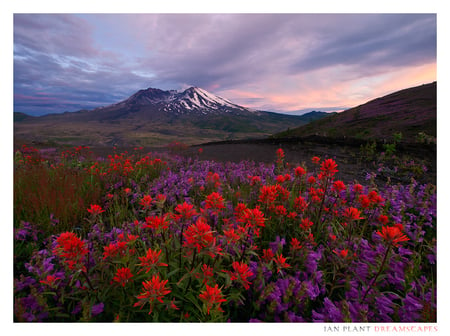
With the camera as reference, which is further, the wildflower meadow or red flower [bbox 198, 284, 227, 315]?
the wildflower meadow

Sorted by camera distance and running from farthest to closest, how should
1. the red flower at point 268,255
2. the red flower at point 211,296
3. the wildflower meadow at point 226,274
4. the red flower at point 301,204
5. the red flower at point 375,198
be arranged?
1. the red flower at point 301,204
2. the red flower at point 375,198
3. the red flower at point 268,255
4. the wildflower meadow at point 226,274
5. the red flower at point 211,296

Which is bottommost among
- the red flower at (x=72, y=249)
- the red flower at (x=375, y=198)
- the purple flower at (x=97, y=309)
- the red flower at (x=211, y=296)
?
the purple flower at (x=97, y=309)

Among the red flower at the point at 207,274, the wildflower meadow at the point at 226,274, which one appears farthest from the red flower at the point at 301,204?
the red flower at the point at 207,274

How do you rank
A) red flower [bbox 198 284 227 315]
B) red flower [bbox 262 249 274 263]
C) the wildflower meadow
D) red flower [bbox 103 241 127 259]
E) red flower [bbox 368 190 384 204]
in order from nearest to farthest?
red flower [bbox 198 284 227 315] < the wildflower meadow < red flower [bbox 103 241 127 259] < red flower [bbox 262 249 274 263] < red flower [bbox 368 190 384 204]

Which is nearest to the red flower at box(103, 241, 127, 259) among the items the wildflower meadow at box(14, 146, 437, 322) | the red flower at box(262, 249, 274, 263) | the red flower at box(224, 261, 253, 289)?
the wildflower meadow at box(14, 146, 437, 322)

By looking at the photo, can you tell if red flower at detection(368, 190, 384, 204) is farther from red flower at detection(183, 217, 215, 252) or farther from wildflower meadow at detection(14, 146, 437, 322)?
red flower at detection(183, 217, 215, 252)

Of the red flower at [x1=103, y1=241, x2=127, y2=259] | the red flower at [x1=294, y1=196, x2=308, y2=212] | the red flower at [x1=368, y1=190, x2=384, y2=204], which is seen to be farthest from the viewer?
the red flower at [x1=294, y1=196, x2=308, y2=212]

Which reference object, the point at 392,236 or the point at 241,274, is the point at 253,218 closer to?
the point at 241,274

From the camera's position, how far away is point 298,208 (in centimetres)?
214

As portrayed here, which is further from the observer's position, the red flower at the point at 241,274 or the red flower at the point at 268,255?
the red flower at the point at 268,255

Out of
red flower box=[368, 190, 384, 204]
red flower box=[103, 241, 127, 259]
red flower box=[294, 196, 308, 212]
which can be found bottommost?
red flower box=[103, 241, 127, 259]

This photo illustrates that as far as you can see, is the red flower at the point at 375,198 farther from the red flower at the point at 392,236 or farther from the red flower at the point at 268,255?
the red flower at the point at 268,255
